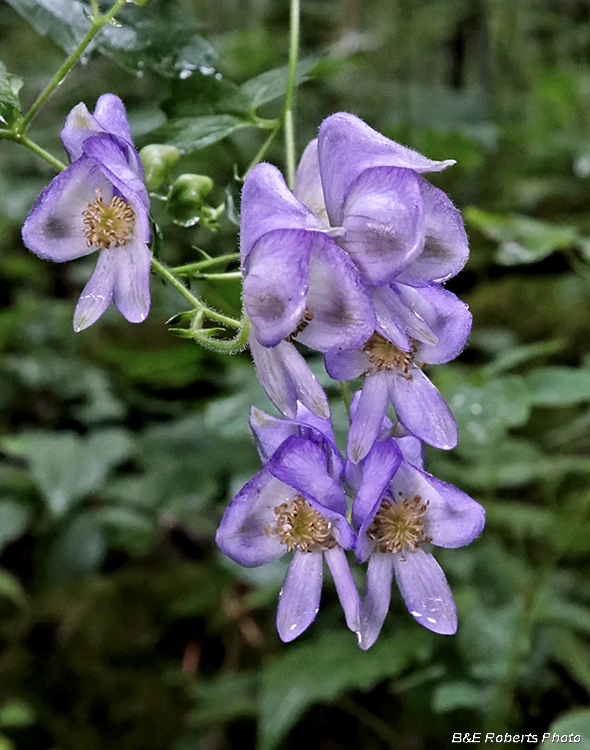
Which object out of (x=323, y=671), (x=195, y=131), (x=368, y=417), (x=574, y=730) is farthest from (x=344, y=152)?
(x=323, y=671)

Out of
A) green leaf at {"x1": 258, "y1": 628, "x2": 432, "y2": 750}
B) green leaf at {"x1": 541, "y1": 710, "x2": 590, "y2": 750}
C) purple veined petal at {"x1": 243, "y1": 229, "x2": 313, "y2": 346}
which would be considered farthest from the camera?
green leaf at {"x1": 258, "y1": 628, "x2": 432, "y2": 750}

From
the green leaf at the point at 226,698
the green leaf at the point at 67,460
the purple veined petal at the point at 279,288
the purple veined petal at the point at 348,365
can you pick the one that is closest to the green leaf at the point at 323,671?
the green leaf at the point at 226,698

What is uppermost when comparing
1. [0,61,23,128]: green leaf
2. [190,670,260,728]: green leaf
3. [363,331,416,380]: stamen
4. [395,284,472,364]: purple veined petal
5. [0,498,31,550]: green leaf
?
[0,61,23,128]: green leaf

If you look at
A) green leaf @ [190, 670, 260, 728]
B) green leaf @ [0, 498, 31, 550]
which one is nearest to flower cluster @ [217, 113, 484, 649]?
green leaf @ [190, 670, 260, 728]

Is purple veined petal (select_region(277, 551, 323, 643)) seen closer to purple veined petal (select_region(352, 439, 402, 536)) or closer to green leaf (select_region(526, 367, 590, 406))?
purple veined petal (select_region(352, 439, 402, 536))

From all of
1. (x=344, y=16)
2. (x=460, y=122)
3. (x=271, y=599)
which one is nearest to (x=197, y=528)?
(x=271, y=599)

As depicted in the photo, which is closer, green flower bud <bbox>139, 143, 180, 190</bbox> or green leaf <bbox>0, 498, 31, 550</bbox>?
green flower bud <bbox>139, 143, 180, 190</bbox>

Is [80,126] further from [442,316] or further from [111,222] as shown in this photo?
[442,316]
